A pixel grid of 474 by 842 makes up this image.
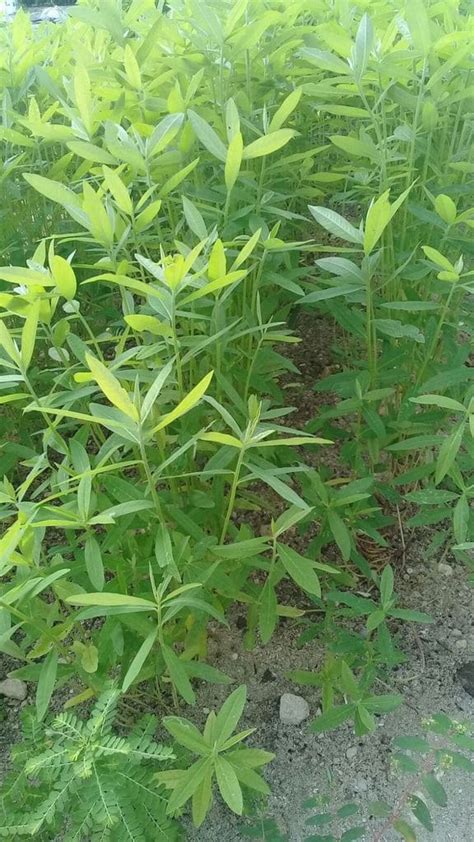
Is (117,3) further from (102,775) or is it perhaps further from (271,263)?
(102,775)

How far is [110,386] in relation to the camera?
2.51 ft

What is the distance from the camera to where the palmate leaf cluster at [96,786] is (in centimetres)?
84

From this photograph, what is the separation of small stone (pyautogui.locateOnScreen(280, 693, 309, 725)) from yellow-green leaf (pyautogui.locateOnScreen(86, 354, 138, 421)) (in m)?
A: 0.74

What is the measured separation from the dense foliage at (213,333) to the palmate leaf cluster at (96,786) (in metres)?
0.08

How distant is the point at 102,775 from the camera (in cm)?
86

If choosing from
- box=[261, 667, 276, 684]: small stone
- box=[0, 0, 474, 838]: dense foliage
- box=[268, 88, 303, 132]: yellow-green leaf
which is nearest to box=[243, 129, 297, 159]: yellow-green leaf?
box=[0, 0, 474, 838]: dense foliage

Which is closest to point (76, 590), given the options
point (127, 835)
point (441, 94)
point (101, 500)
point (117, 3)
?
point (101, 500)

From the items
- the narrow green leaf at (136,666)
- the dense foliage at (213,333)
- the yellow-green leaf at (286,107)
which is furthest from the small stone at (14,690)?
the yellow-green leaf at (286,107)

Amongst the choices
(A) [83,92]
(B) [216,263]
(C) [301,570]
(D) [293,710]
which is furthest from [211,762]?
(A) [83,92]

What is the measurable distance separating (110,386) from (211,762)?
520 millimetres

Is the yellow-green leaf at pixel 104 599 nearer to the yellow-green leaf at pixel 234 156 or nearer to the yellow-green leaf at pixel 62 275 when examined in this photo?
the yellow-green leaf at pixel 62 275

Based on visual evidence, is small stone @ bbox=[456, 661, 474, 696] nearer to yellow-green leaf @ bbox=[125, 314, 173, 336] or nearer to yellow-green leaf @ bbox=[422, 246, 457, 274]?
yellow-green leaf @ bbox=[422, 246, 457, 274]

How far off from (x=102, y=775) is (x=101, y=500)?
1.23ft

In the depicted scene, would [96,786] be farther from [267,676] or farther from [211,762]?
[267,676]
